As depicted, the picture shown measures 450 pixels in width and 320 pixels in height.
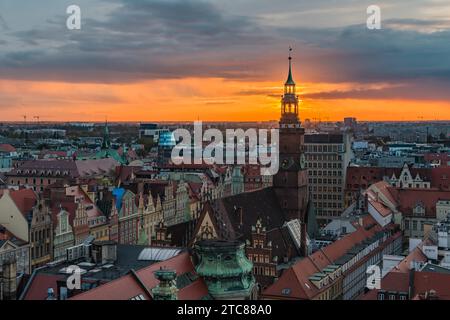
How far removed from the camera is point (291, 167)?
2970 inches

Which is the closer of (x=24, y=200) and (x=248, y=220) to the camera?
(x=248, y=220)

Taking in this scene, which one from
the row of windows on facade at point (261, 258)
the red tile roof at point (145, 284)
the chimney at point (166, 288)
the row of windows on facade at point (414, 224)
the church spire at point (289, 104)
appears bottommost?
the row of windows on facade at point (414, 224)

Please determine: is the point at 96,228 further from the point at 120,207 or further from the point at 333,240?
the point at 333,240

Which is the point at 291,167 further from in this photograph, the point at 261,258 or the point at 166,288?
the point at 166,288

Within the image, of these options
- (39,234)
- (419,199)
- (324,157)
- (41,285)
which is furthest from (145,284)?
(324,157)

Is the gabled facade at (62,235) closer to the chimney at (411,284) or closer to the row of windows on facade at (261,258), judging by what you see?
the row of windows on facade at (261,258)

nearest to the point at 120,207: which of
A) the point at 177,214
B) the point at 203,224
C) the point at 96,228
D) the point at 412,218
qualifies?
the point at 96,228

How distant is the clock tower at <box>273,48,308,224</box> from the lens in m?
74.7

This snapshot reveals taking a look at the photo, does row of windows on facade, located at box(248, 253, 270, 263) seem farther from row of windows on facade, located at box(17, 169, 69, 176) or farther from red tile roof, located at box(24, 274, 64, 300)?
row of windows on facade, located at box(17, 169, 69, 176)

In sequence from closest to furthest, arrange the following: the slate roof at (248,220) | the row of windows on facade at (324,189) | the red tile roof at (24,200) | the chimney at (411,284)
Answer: the chimney at (411,284) < the slate roof at (248,220) < the red tile roof at (24,200) < the row of windows on facade at (324,189)

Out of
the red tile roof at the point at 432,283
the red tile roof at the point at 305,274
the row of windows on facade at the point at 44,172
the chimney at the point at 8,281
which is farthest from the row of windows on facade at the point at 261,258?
the row of windows on facade at the point at 44,172

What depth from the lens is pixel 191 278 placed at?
38625mm

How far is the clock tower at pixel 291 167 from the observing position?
74.7 m
